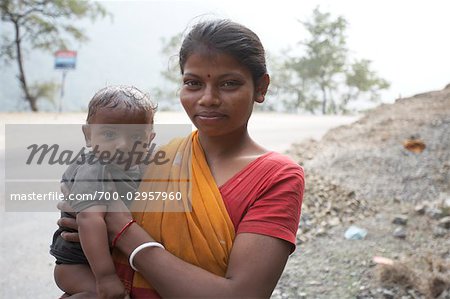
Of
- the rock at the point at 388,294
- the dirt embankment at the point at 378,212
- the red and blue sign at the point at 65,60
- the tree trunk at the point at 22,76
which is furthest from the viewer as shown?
A: the tree trunk at the point at 22,76

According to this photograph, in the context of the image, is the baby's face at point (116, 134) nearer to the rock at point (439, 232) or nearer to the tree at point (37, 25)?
the rock at point (439, 232)

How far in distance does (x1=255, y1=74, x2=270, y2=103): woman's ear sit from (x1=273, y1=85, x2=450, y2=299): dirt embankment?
1729mm

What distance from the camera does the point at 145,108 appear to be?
1221 millimetres

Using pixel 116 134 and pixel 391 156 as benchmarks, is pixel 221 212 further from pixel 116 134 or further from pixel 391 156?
pixel 391 156

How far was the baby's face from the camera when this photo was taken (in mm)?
1156

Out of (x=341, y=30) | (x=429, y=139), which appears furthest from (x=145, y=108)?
(x=341, y=30)

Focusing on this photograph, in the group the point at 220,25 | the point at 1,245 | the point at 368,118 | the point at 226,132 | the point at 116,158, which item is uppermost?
the point at 220,25

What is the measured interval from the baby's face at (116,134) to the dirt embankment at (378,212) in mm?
1688

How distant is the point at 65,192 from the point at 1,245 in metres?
2.27

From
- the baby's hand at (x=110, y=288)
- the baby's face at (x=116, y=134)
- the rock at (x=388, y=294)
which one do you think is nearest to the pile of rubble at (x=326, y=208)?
the rock at (x=388, y=294)

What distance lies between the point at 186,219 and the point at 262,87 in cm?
37

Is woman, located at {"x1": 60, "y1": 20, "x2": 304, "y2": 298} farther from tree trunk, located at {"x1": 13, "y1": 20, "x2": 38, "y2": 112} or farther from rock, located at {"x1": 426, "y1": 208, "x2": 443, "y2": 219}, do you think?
tree trunk, located at {"x1": 13, "y1": 20, "x2": 38, "y2": 112}

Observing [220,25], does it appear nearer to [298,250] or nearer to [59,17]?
[298,250]

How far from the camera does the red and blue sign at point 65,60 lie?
6891mm
